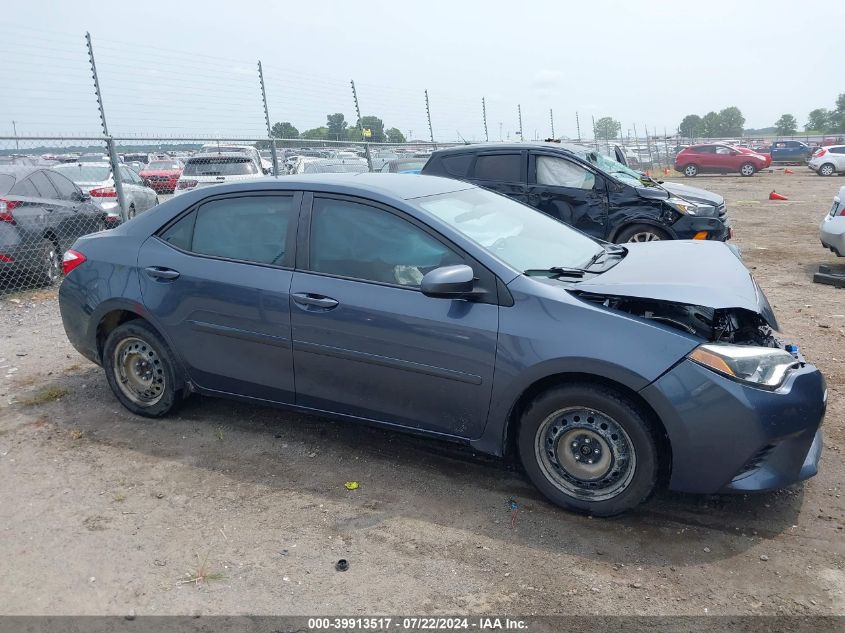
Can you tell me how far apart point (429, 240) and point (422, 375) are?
A: 28.7 inches

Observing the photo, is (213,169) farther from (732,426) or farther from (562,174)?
(732,426)

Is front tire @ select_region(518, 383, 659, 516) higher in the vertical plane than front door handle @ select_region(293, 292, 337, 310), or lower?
lower

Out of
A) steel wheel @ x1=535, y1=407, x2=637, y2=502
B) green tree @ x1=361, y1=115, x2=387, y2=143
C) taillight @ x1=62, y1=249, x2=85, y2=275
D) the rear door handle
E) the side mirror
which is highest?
green tree @ x1=361, y1=115, x2=387, y2=143

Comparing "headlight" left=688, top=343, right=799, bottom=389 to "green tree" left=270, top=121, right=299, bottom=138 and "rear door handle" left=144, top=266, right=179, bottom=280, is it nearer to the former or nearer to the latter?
"rear door handle" left=144, top=266, right=179, bottom=280

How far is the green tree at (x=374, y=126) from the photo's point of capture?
15.6 m

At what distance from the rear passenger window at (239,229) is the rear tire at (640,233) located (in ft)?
18.3

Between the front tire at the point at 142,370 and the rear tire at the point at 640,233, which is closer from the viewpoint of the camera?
the front tire at the point at 142,370

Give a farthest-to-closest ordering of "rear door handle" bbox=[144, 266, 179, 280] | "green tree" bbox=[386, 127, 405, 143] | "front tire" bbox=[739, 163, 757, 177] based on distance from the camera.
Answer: "front tire" bbox=[739, 163, 757, 177]
"green tree" bbox=[386, 127, 405, 143]
"rear door handle" bbox=[144, 266, 179, 280]

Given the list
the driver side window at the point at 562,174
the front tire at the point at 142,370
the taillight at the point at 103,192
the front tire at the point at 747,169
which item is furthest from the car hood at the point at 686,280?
the front tire at the point at 747,169

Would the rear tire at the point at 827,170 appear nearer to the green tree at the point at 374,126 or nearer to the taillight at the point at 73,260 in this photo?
the green tree at the point at 374,126

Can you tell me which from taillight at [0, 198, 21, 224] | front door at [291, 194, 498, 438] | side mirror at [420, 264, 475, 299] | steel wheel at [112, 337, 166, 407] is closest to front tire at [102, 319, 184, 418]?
steel wheel at [112, 337, 166, 407]

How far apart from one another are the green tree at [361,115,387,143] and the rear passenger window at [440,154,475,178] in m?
6.47

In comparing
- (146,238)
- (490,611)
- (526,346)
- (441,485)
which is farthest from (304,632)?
(146,238)

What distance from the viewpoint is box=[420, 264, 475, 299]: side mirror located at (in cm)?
343
